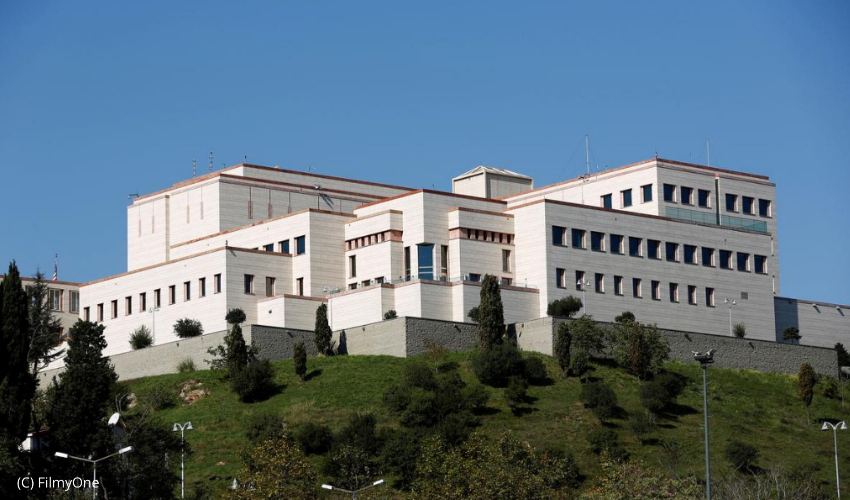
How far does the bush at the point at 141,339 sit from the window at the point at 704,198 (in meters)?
39.7

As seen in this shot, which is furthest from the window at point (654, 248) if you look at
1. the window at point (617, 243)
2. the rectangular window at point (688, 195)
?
the rectangular window at point (688, 195)

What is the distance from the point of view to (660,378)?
110 metres

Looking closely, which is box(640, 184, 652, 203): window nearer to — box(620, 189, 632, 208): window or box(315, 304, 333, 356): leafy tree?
box(620, 189, 632, 208): window

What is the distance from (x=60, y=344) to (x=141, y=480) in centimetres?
4667

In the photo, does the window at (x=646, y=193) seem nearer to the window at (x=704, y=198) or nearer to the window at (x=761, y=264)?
the window at (x=704, y=198)

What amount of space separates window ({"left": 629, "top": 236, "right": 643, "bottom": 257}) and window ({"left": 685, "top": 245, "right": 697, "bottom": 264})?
381 cm

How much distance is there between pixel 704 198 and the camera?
131 m

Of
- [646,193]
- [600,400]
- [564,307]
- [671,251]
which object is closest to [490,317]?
[564,307]

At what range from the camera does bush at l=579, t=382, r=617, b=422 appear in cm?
10512

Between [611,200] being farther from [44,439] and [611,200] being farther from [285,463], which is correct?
[44,439]

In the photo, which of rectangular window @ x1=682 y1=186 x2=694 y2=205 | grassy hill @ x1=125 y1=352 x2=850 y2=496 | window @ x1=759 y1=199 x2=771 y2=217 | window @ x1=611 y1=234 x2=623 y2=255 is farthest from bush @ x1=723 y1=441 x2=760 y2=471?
window @ x1=759 y1=199 x2=771 y2=217

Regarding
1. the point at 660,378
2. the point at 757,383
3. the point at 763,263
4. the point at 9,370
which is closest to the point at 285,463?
the point at 9,370

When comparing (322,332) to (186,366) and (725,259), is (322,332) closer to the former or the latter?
(186,366)

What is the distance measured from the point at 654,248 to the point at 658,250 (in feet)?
0.99
